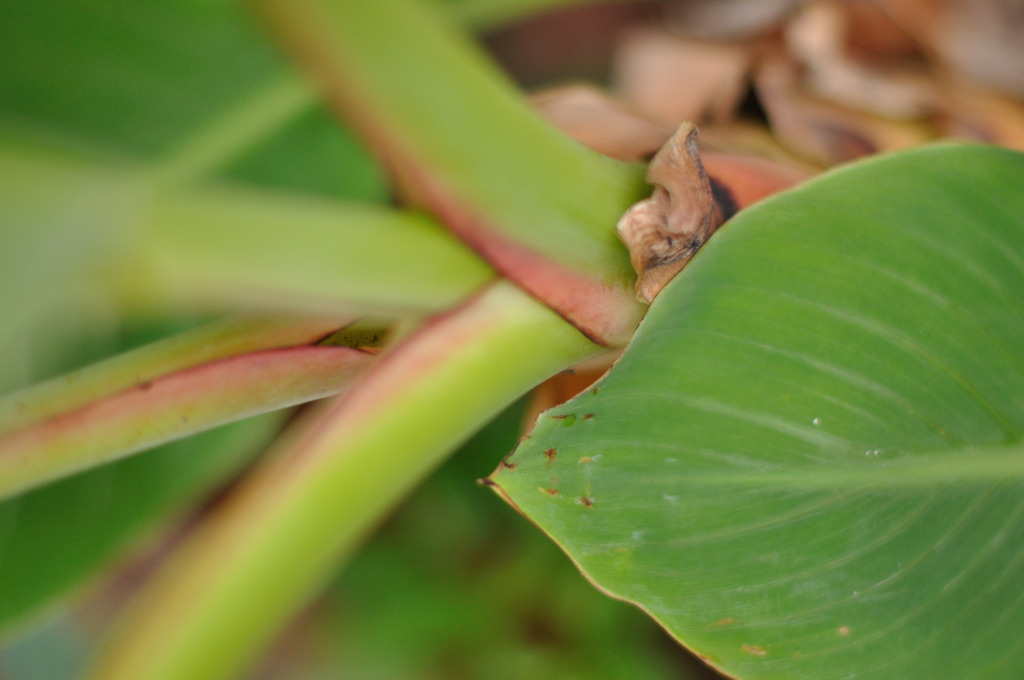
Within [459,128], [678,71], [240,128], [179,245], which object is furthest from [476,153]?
[678,71]

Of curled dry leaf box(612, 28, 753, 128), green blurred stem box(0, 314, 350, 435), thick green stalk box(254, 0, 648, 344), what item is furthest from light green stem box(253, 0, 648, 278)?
curled dry leaf box(612, 28, 753, 128)

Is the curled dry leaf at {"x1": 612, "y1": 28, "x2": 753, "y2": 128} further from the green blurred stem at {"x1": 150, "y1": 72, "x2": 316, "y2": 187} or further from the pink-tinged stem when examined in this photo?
the pink-tinged stem

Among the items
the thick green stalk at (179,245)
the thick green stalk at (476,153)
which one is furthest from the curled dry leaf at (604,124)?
the thick green stalk at (179,245)

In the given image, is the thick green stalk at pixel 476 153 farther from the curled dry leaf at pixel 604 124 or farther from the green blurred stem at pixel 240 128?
the green blurred stem at pixel 240 128

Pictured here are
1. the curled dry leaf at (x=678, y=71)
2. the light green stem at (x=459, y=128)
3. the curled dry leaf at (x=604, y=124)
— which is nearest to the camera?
the light green stem at (x=459, y=128)

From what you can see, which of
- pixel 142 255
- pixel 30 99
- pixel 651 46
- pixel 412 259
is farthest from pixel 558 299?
pixel 651 46
